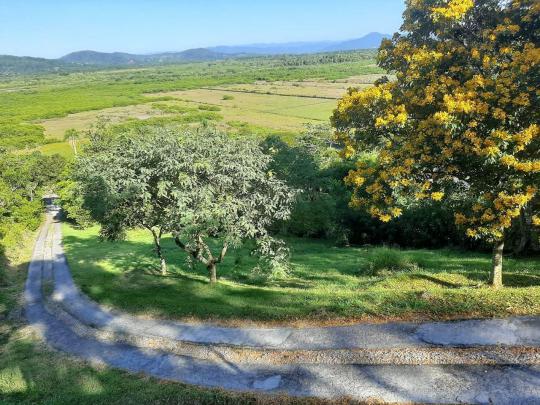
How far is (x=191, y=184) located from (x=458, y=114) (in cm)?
982

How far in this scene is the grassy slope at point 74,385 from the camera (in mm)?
11844

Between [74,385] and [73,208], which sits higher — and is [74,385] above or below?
above

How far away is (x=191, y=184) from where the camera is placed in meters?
17.5

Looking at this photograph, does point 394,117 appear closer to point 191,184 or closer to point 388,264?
point 191,184

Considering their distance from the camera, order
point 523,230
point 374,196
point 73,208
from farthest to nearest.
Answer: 1. point 73,208
2. point 523,230
3. point 374,196

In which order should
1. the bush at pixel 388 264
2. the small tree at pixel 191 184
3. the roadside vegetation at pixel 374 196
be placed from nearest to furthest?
the roadside vegetation at pixel 374 196, the small tree at pixel 191 184, the bush at pixel 388 264

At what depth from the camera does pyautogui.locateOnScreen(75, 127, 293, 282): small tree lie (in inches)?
687

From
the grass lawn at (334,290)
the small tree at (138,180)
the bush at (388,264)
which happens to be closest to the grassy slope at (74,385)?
the grass lawn at (334,290)

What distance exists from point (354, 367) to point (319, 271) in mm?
15669

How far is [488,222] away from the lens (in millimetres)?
14633

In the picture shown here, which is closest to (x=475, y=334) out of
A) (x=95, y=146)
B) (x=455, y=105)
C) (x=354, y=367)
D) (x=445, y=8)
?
(x=354, y=367)

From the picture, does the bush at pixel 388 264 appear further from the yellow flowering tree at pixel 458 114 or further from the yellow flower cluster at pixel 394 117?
the yellow flower cluster at pixel 394 117

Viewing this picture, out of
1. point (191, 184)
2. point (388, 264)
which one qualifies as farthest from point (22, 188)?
point (388, 264)

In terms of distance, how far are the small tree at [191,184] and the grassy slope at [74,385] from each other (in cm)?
601
